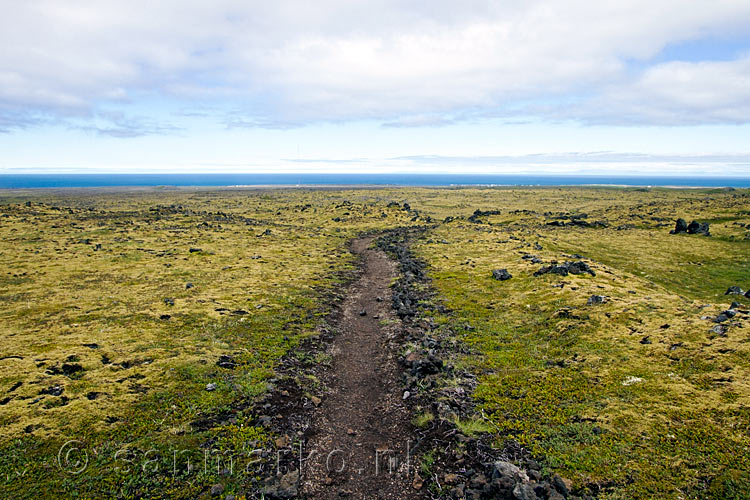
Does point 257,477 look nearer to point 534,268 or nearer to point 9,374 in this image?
point 9,374

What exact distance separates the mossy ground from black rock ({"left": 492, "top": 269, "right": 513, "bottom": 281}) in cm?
76

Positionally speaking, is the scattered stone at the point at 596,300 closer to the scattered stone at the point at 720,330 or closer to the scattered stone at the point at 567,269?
the scattered stone at the point at 720,330

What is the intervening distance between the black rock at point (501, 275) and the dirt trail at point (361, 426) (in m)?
15.4

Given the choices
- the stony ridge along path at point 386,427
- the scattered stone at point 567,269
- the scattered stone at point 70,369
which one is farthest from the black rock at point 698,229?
Result: the scattered stone at point 70,369

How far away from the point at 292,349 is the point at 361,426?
906cm

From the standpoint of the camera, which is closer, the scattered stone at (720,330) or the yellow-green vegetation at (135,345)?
the yellow-green vegetation at (135,345)

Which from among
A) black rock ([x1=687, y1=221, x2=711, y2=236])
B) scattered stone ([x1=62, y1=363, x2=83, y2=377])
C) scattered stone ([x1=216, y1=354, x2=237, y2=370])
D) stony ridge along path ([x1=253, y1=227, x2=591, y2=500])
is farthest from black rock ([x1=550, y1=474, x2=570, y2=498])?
black rock ([x1=687, y1=221, x2=711, y2=236])

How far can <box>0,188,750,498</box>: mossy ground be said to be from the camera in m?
13.1

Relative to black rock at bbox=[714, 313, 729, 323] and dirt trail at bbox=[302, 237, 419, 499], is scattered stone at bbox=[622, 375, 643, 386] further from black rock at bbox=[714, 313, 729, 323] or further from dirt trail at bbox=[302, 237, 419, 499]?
dirt trail at bbox=[302, 237, 419, 499]

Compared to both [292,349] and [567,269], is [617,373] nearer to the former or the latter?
[292,349]

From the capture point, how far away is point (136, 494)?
1246 centimetres

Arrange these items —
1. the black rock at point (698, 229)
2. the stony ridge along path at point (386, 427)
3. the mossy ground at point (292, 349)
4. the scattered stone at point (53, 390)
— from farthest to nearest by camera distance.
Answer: the black rock at point (698, 229) < the scattered stone at point (53, 390) < the mossy ground at point (292, 349) < the stony ridge along path at point (386, 427)

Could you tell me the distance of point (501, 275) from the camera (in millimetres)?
39031

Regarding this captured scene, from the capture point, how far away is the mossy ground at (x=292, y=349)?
1314 centimetres
